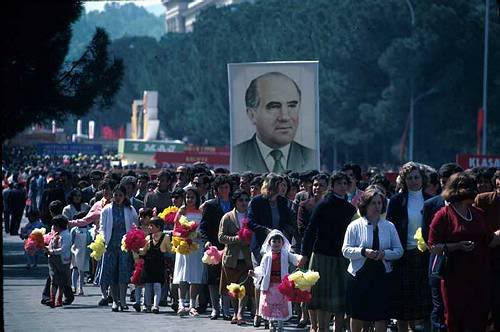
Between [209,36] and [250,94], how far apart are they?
340 ft

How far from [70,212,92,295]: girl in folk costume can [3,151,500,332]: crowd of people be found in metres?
0.02

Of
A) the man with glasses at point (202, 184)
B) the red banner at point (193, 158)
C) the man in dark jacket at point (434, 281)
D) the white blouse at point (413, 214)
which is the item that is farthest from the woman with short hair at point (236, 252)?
the red banner at point (193, 158)

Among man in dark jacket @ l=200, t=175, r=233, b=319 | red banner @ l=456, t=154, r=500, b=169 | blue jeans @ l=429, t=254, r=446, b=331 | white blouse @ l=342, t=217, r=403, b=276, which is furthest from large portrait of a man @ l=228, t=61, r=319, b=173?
white blouse @ l=342, t=217, r=403, b=276

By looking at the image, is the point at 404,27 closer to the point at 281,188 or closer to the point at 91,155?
the point at 91,155

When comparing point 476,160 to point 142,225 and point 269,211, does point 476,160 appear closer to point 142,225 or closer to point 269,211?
point 142,225

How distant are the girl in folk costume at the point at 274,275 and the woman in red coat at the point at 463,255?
12.7 feet

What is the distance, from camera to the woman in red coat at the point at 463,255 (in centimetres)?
1291

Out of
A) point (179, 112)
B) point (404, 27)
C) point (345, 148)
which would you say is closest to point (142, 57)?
point (179, 112)

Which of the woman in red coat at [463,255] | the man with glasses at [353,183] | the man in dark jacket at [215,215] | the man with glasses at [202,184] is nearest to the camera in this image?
the woman in red coat at [463,255]

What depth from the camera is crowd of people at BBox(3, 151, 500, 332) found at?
42.9 feet

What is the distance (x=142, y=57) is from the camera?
6526 inches

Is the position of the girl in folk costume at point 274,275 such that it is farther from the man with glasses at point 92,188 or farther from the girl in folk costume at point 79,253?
the man with glasses at point 92,188

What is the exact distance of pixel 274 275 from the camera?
56.0 ft

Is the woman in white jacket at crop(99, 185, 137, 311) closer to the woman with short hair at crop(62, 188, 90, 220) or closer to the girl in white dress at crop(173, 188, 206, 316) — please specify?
the girl in white dress at crop(173, 188, 206, 316)
